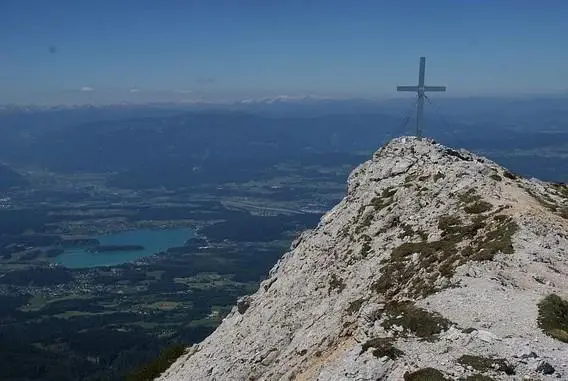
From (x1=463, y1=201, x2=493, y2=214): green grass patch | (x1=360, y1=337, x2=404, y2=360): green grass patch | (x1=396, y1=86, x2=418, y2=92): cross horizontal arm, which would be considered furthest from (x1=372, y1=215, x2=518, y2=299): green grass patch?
(x1=396, y1=86, x2=418, y2=92): cross horizontal arm

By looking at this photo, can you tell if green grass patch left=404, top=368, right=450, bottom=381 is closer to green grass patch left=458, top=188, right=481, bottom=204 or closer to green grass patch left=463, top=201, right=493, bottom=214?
green grass patch left=463, top=201, right=493, bottom=214

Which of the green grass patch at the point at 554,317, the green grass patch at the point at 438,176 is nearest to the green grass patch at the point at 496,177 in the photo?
the green grass patch at the point at 438,176

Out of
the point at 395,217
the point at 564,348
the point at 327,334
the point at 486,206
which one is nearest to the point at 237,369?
the point at 327,334

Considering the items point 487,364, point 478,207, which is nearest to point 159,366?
point 478,207

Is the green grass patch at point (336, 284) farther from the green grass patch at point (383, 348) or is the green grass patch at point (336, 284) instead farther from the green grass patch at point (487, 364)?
the green grass patch at point (487, 364)

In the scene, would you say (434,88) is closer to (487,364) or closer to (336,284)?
(336,284)

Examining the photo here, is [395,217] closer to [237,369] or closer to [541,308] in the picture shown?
[237,369]
